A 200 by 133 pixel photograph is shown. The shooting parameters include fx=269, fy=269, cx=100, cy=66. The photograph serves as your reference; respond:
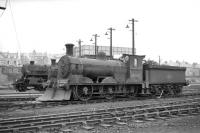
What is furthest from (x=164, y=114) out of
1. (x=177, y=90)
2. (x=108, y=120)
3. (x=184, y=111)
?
(x=177, y=90)

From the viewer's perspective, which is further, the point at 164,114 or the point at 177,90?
the point at 177,90

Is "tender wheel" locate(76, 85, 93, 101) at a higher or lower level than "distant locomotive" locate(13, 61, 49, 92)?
lower

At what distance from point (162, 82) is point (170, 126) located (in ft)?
44.2

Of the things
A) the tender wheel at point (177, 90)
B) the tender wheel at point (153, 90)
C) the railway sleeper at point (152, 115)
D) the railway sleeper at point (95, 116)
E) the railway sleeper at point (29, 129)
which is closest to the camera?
the railway sleeper at point (29, 129)

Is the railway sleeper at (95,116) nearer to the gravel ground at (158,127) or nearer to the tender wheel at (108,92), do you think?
the gravel ground at (158,127)

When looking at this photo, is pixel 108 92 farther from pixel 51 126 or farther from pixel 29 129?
pixel 29 129

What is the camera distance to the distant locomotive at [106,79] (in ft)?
56.4

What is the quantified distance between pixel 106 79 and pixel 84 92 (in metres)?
2.05

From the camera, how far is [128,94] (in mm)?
20641

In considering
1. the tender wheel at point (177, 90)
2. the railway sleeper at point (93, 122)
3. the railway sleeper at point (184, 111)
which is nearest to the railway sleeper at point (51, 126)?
the railway sleeper at point (93, 122)

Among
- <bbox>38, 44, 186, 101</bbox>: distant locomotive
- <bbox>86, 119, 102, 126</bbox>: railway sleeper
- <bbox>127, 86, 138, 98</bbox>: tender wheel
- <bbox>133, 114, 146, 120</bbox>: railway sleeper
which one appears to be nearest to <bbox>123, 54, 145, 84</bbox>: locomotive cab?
<bbox>38, 44, 186, 101</bbox>: distant locomotive

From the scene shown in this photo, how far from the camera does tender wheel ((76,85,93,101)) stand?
17297 mm

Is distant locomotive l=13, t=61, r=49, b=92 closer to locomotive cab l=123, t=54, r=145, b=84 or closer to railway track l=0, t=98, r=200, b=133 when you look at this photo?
locomotive cab l=123, t=54, r=145, b=84

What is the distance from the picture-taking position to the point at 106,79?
18.6m
